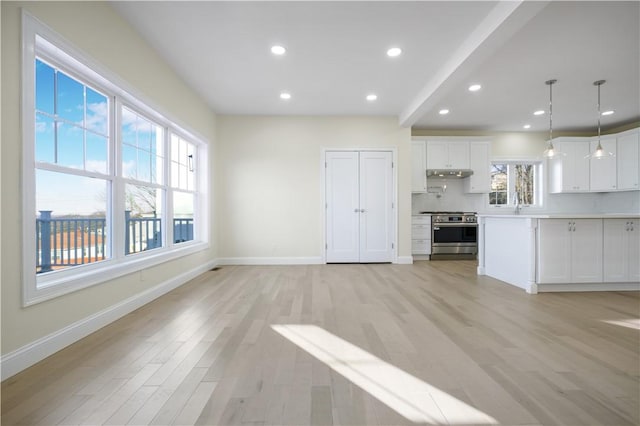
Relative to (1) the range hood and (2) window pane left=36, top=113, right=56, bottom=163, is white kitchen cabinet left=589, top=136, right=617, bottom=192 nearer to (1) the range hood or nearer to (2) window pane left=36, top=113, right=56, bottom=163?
(1) the range hood

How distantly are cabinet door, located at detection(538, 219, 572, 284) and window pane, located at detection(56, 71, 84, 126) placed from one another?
4.88 m

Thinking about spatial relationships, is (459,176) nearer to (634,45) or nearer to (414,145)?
(414,145)

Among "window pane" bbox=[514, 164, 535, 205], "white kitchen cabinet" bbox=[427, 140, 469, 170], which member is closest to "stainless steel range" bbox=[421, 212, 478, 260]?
"white kitchen cabinet" bbox=[427, 140, 469, 170]

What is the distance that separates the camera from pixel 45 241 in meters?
2.28

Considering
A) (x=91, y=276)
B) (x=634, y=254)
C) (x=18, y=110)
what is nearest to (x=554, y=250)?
(x=634, y=254)

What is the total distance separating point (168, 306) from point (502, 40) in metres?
4.13

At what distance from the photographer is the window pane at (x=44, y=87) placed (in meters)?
2.09

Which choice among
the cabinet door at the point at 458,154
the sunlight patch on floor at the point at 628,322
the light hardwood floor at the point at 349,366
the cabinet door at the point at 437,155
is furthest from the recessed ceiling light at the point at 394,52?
the cabinet door at the point at 458,154

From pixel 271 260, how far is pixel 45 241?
3.51m

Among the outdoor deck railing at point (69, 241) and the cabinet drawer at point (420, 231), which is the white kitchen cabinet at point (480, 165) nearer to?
the cabinet drawer at point (420, 231)

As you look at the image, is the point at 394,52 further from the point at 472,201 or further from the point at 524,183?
the point at 524,183

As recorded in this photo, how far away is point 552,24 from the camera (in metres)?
2.76

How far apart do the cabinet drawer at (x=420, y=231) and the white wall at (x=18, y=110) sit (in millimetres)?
4532

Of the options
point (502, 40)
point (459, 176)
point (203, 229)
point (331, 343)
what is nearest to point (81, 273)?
point (331, 343)
